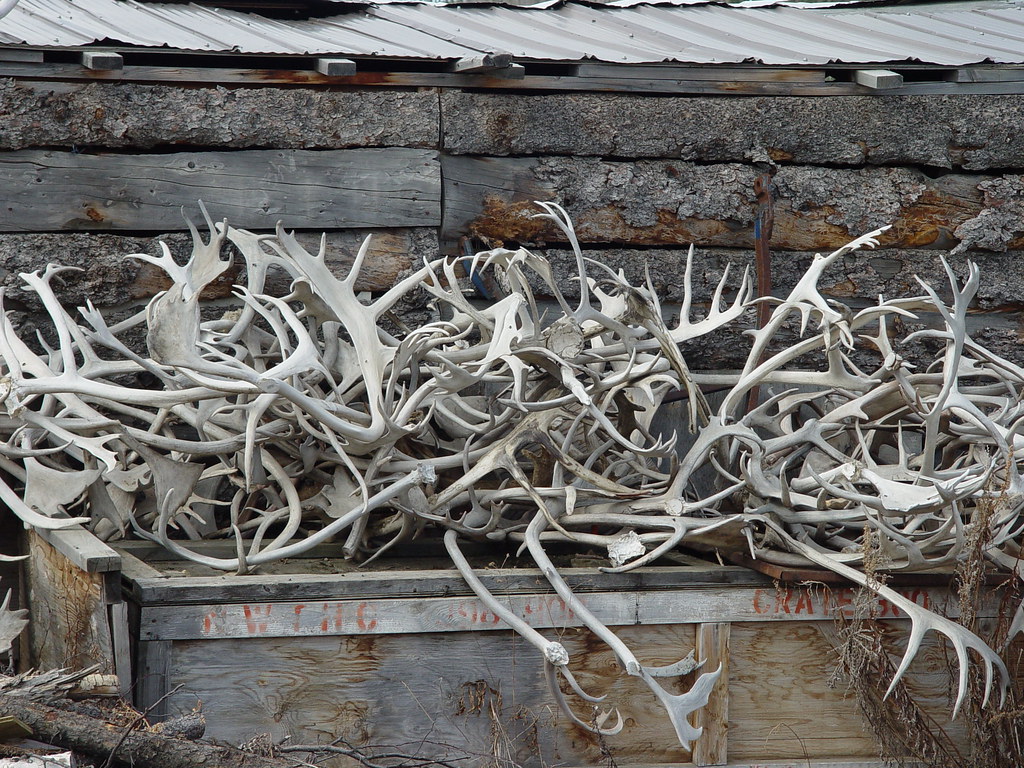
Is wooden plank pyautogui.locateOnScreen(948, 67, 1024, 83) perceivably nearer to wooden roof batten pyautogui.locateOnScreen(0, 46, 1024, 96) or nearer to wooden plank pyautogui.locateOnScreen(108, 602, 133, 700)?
wooden roof batten pyautogui.locateOnScreen(0, 46, 1024, 96)

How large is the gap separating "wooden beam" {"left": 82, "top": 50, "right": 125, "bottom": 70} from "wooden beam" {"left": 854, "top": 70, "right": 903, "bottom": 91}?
Result: 2.14 metres

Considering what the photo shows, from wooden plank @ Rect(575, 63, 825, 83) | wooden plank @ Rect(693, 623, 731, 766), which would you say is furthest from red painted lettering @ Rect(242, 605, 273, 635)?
wooden plank @ Rect(575, 63, 825, 83)

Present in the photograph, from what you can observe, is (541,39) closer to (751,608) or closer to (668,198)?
(668,198)

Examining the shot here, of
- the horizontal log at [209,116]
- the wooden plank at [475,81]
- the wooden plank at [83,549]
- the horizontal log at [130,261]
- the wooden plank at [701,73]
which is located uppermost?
the wooden plank at [701,73]

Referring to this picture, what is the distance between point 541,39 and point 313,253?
3.36 feet

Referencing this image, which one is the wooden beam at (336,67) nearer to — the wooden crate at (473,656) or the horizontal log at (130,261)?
the horizontal log at (130,261)

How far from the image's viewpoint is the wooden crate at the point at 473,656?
7.07ft

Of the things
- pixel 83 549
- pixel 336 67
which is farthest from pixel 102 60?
pixel 83 549

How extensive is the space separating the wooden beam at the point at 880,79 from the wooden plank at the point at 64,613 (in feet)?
8.48

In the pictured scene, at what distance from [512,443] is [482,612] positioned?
1.21 feet

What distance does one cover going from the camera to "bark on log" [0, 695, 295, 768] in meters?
1.83

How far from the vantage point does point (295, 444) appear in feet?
8.57

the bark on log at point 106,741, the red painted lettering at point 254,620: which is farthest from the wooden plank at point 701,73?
the bark on log at point 106,741

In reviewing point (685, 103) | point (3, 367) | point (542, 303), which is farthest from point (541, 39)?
point (3, 367)
